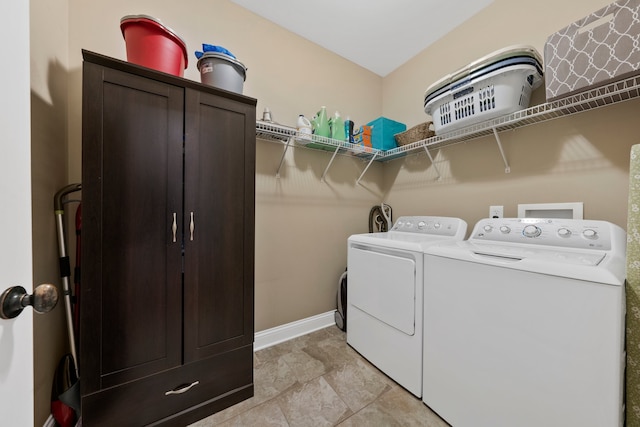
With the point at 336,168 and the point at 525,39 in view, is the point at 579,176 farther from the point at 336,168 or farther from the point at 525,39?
the point at 336,168

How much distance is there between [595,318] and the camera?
792 millimetres

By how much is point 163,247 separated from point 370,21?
234 cm

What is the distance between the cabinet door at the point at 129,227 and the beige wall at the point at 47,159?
0.24m

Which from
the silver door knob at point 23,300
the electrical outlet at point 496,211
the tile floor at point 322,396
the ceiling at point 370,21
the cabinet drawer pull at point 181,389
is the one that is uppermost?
the ceiling at point 370,21

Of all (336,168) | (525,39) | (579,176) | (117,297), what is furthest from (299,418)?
(525,39)

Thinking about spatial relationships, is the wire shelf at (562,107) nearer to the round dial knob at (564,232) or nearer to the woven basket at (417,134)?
the woven basket at (417,134)

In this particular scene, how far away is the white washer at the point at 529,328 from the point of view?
2.59 ft

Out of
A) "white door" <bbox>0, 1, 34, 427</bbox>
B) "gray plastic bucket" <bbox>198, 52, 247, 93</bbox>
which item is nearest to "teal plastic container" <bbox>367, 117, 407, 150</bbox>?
"gray plastic bucket" <bbox>198, 52, 247, 93</bbox>

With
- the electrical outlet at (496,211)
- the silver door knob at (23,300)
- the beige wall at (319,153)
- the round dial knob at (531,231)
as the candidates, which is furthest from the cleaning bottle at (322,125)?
the silver door knob at (23,300)

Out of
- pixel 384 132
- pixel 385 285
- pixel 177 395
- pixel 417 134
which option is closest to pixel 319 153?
pixel 384 132

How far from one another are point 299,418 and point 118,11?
2.71 meters

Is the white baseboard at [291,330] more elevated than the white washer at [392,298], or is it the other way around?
the white washer at [392,298]

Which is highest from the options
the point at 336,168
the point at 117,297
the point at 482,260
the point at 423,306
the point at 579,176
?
the point at 336,168

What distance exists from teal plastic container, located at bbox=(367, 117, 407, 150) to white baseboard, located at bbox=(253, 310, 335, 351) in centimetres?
176
